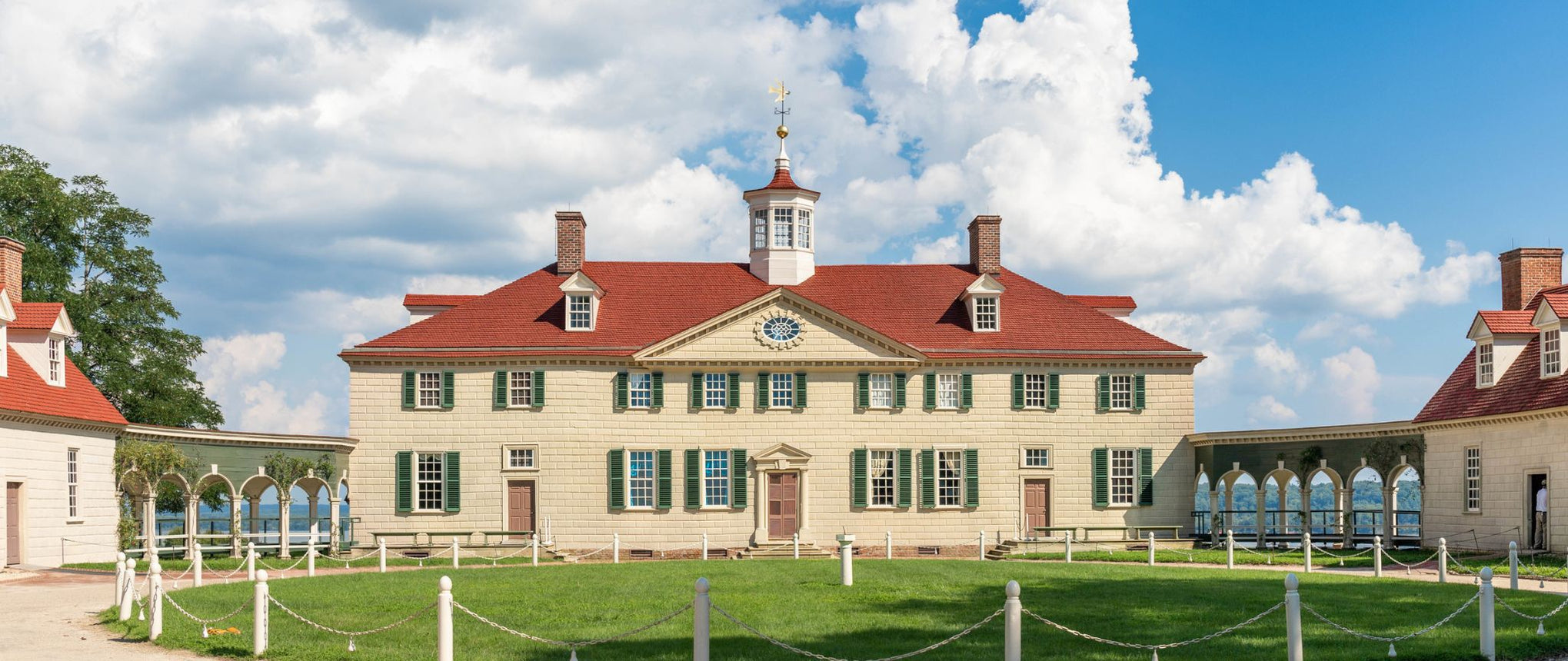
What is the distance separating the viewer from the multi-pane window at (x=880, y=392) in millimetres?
39188

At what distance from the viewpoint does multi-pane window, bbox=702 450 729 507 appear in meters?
38.7

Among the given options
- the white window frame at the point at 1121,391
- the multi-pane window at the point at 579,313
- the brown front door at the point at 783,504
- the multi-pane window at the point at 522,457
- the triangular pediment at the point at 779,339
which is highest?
the multi-pane window at the point at 579,313

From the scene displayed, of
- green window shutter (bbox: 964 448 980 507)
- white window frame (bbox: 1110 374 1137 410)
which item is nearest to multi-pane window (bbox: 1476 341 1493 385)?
white window frame (bbox: 1110 374 1137 410)

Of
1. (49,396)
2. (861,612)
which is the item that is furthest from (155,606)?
(49,396)

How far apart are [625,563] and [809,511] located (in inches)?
360

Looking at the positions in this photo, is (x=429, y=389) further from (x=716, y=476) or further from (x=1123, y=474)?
(x=1123, y=474)

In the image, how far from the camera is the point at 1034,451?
39469mm

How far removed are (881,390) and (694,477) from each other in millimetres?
5805

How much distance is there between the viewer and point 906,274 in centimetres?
4356

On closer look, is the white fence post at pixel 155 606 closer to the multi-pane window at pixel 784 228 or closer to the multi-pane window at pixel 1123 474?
the multi-pane window at pixel 784 228

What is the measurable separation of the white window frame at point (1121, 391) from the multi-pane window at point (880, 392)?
648 centimetres

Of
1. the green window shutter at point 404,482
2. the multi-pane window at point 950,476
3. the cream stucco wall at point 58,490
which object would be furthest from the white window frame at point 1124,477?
the cream stucco wall at point 58,490

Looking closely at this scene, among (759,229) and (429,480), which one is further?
(759,229)

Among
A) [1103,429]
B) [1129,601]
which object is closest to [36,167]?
[1103,429]
